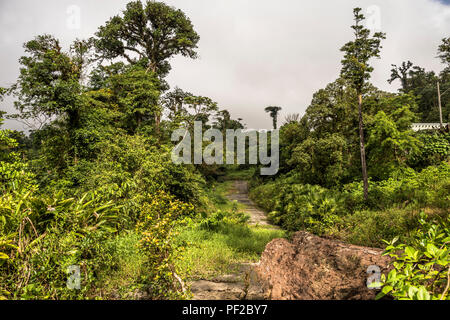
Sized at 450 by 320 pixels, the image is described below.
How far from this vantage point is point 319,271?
364cm

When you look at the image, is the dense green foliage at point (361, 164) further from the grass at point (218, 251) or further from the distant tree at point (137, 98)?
the distant tree at point (137, 98)

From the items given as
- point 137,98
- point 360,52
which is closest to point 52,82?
point 137,98

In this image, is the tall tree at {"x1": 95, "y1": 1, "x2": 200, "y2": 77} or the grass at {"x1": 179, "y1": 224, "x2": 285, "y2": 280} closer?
the grass at {"x1": 179, "y1": 224, "x2": 285, "y2": 280}

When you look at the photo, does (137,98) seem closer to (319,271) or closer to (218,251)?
(218,251)

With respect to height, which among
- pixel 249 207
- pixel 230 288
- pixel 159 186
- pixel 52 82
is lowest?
pixel 249 207

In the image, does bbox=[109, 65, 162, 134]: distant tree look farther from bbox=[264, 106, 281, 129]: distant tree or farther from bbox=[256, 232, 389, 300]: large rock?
bbox=[264, 106, 281, 129]: distant tree

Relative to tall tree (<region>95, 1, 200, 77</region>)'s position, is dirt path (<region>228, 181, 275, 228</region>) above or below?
below

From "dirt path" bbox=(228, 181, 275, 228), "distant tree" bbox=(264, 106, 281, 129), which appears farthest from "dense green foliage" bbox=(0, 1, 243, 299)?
"distant tree" bbox=(264, 106, 281, 129)

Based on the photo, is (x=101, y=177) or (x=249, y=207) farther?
(x=249, y=207)

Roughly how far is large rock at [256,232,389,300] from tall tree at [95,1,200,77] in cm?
1582

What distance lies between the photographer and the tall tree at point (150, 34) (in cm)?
1550

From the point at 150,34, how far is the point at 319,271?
731 inches

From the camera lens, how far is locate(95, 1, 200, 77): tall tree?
1550 centimetres
